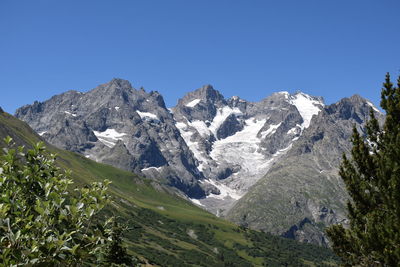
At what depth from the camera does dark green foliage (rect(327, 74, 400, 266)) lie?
76.3ft

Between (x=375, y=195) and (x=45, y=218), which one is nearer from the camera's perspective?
(x=45, y=218)

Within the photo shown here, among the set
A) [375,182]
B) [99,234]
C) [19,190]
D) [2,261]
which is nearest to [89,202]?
[99,234]

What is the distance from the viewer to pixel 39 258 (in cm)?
992

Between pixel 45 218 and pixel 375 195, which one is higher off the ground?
pixel 375 195

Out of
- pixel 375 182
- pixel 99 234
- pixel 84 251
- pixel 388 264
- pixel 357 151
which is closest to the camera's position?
pixel 84 251

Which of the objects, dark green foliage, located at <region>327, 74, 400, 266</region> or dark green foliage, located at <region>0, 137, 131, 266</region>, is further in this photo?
dark green foliage, located at <region>327, 74, 400, 266</region>

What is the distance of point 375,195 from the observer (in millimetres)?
28438

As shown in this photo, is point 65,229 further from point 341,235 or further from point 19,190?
point 341,235

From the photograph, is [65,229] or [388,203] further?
[388,203]

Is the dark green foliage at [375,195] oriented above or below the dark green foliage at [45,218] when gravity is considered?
above

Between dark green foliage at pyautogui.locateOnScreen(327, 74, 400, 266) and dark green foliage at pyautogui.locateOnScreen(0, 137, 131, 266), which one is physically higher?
dark green foliage at pyautogui.locateOnScreen(327, 74, 400, 266)

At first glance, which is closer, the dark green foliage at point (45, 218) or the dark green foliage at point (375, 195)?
the dark green foliage at point (45, 218)

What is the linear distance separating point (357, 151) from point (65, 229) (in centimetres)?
2459

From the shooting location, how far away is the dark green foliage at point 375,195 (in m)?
23.2
